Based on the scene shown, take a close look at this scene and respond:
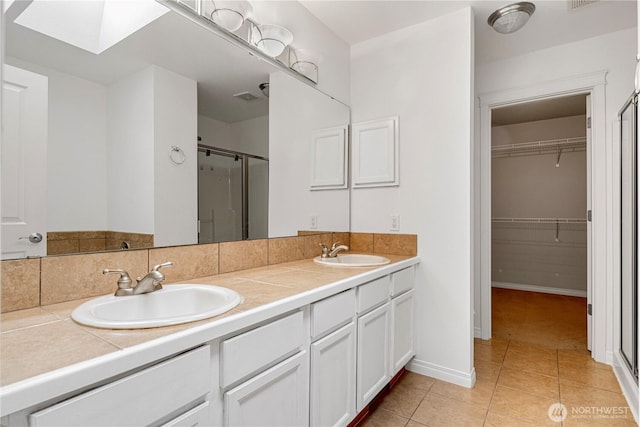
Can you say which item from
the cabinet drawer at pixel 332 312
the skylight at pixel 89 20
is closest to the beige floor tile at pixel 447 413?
the cabinet drawer at pixel 332 312

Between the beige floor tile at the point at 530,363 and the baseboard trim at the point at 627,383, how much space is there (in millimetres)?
350

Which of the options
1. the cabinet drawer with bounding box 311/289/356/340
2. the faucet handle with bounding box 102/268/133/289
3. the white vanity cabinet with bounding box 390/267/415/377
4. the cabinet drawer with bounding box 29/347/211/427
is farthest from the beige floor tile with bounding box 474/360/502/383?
the faucet handle with bounding box 102/268/133/289

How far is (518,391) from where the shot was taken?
2107mm

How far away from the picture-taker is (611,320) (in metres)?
2.48

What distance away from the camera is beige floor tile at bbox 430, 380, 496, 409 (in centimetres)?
202

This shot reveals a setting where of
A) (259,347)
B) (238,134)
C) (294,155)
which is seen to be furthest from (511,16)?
(259,347)

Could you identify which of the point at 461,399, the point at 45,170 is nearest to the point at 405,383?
the point at 461,399

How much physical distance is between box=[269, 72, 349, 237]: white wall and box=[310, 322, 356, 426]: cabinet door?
0.77m

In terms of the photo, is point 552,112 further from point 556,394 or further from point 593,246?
point 556,394

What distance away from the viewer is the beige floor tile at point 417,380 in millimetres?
2186

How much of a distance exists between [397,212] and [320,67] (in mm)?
1191

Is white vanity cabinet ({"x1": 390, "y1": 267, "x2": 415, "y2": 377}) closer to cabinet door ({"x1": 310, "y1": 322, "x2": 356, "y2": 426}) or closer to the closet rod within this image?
cabinet door ({"x1": 310, "y1": 322, "x2": 356, "y2": 426})

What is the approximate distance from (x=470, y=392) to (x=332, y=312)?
1310mm

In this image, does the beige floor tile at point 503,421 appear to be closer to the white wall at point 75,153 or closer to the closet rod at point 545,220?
the white wall at point 75,153
